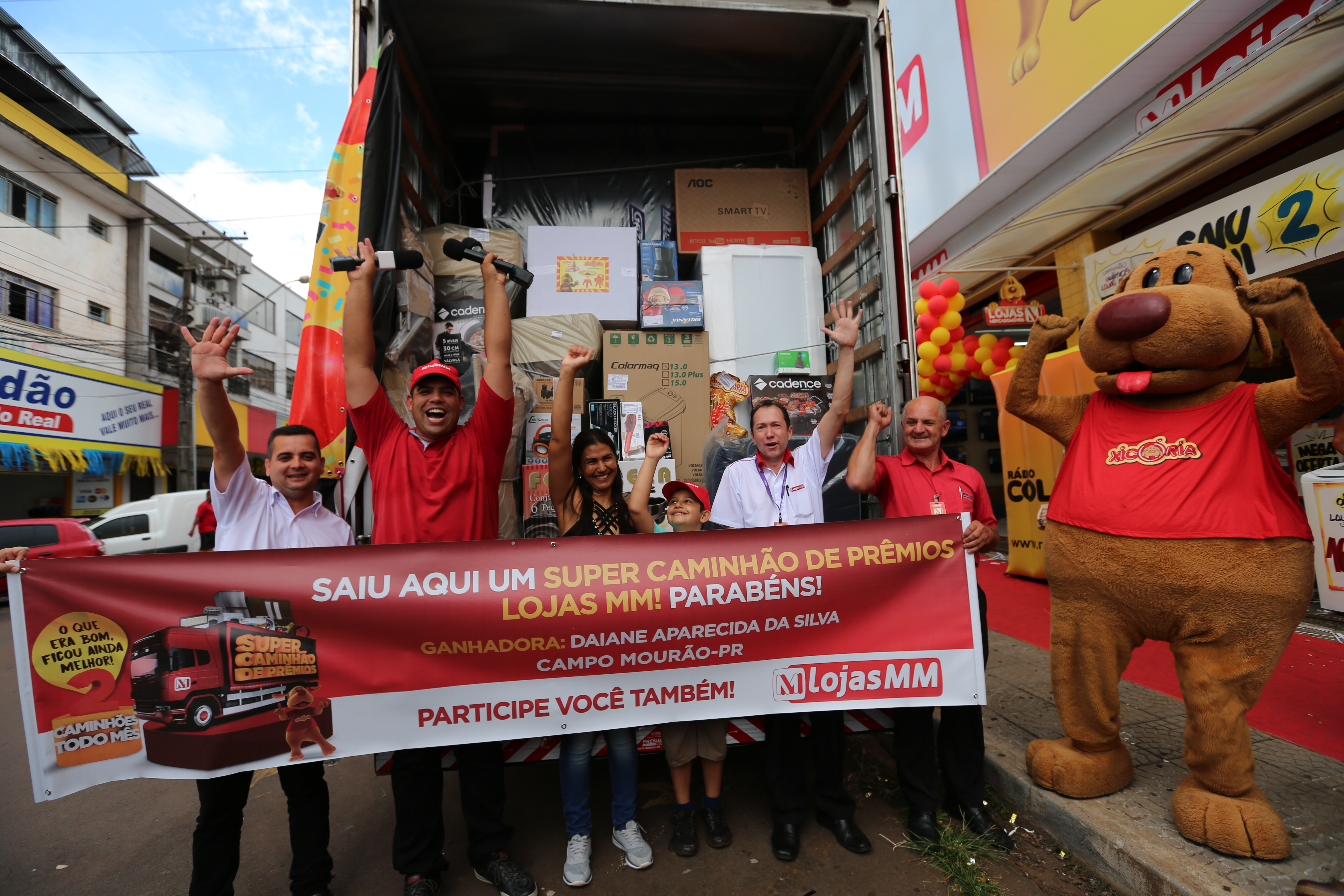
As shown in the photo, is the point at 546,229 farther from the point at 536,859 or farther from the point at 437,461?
the point at 536,859

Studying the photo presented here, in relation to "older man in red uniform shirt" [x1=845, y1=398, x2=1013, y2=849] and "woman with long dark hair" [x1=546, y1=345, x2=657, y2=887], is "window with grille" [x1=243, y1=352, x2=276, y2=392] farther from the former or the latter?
"older man in red uniform shirt" [x1=845, y1=398, x2=1013, y2=849]

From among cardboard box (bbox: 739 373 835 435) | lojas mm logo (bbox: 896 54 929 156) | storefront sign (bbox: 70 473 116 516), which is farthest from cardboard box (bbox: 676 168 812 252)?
storefront sign (bbox: 70 473 116 516)

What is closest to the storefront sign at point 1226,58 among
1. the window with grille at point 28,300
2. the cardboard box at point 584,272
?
the cardboard box at point 584,272

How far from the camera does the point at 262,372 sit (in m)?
24.4

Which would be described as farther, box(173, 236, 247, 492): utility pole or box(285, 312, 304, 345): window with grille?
box(285, 312, 304, 345): window with grille

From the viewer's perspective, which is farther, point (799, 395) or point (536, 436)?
point (799, 395)

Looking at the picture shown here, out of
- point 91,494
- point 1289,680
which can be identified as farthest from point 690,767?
point 91,494

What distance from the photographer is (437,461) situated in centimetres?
250

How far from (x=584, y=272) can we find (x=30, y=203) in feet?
58.8

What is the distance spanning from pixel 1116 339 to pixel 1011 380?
1.36 feet

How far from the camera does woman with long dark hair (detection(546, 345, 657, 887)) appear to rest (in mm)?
2467

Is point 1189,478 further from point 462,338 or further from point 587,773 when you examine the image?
point 462,338

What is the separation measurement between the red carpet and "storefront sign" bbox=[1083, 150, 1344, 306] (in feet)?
9.05

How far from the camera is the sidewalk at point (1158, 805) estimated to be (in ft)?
6.72
